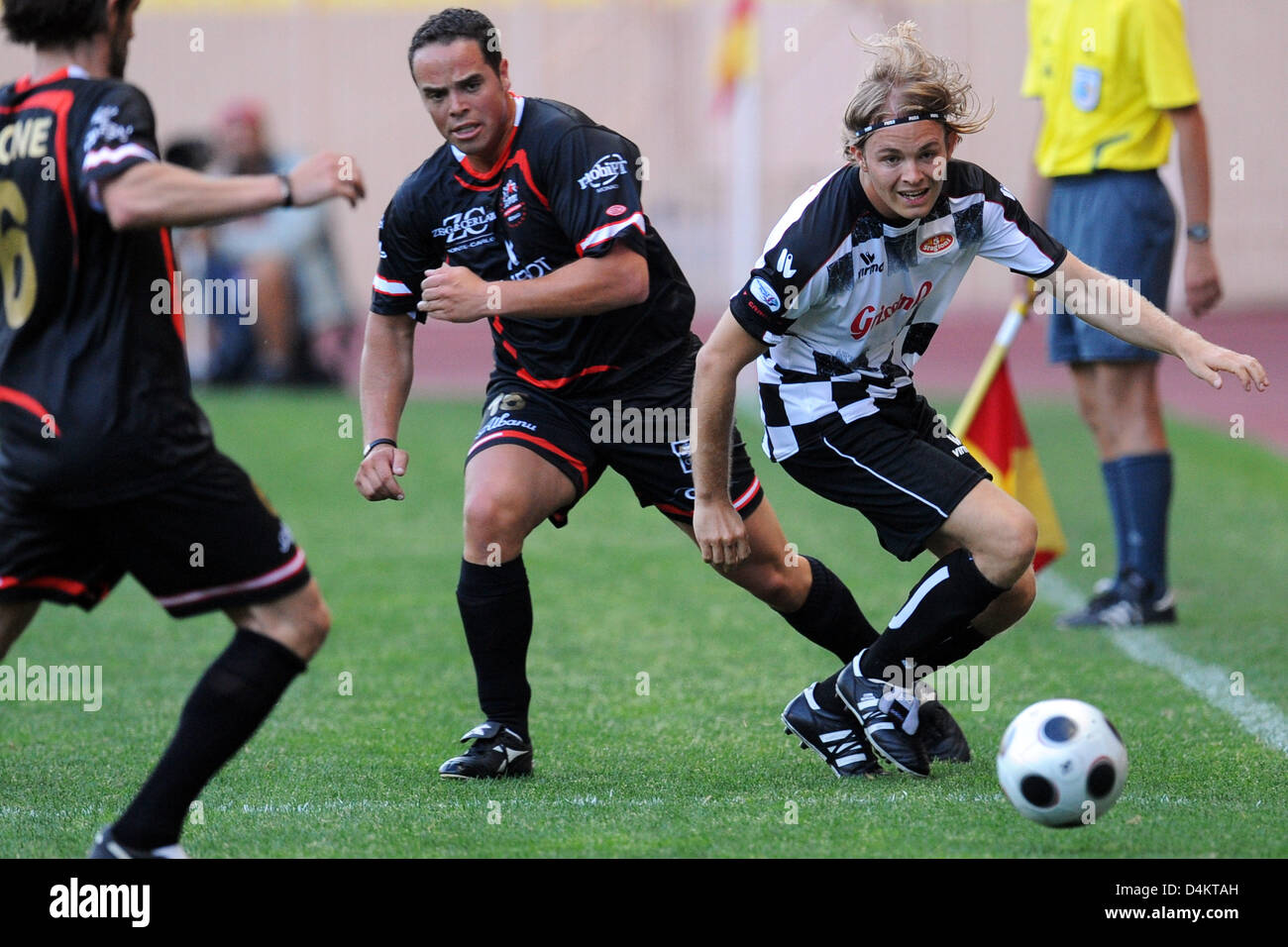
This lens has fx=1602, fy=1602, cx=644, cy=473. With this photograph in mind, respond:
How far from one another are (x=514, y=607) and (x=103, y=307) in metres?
1.53

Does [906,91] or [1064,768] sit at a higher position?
[906,91]

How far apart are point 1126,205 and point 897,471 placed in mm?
2616

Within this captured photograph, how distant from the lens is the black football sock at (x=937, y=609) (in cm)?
414

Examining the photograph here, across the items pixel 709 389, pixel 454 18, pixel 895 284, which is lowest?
pixel 709 389

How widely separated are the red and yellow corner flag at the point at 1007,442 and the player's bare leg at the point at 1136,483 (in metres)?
0.28

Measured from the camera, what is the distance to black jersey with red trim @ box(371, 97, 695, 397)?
4.28 meters

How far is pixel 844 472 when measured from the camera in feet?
14.1

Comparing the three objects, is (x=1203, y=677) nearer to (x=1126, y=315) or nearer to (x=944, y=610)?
(x=944, y=610)

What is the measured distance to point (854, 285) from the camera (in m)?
4.10

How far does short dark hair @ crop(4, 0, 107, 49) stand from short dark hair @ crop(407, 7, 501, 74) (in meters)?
0.99

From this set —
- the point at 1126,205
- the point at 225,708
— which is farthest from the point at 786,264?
the point at 1126,205

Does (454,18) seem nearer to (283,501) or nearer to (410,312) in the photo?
(410,312)

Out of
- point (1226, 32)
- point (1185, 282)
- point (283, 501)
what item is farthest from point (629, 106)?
point (1185, 282)

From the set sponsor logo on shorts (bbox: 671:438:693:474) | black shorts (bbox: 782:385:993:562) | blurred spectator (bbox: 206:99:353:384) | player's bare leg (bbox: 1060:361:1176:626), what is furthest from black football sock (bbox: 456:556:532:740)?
blurred spectator (bbox: 206:99:353:384)
